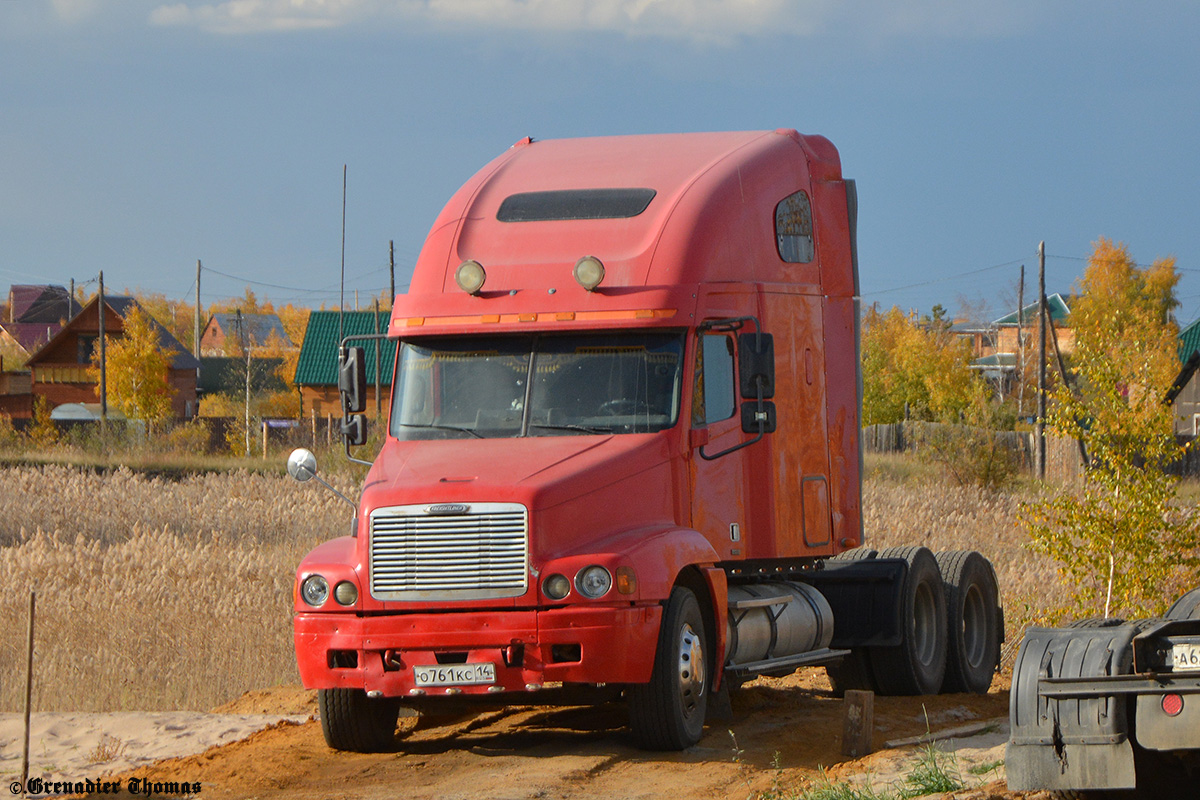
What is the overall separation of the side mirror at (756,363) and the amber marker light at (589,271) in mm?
1078

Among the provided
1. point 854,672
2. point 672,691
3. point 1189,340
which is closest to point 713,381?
point 672,691

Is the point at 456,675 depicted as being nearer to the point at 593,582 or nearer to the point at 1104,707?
the point at 593,582

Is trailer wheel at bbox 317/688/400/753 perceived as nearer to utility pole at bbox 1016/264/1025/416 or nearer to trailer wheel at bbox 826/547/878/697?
trailer wheel at bbox 826/547/878/697

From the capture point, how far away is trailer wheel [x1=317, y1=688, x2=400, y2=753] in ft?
30.6

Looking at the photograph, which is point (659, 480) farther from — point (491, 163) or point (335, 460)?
point (335, 460)

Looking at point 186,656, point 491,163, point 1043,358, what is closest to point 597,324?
point 491,163

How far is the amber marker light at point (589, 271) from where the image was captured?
382 inches

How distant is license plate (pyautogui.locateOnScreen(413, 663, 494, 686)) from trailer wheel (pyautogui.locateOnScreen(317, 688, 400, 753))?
66 centimetres

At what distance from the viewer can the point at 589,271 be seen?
9.70m

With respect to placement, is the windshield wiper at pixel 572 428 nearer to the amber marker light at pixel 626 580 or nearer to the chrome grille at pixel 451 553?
the chrome grille at pixel 451 553

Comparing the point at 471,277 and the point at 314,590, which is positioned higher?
the point at 471,277

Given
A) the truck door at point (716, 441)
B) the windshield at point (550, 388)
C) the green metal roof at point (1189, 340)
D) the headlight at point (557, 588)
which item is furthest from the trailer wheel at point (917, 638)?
the green metal roof at point (1189, 340)

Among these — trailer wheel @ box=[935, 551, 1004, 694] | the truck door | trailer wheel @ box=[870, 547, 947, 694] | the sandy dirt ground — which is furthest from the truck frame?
trailer wheel @ box=[935, 551, 1004, 694]

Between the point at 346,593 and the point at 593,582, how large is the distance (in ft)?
5.13
